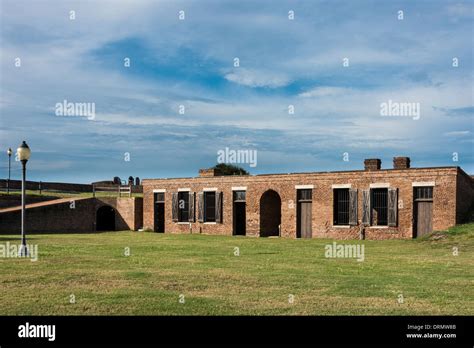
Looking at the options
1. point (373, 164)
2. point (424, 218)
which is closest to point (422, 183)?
point (424, 218)

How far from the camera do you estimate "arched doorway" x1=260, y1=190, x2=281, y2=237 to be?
118 feet

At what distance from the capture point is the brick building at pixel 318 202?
2934 cm

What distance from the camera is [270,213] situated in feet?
120

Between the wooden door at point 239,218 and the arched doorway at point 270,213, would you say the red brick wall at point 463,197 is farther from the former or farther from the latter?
the wooden door at point 239,218

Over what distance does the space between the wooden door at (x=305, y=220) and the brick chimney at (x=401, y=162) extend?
5.50 m

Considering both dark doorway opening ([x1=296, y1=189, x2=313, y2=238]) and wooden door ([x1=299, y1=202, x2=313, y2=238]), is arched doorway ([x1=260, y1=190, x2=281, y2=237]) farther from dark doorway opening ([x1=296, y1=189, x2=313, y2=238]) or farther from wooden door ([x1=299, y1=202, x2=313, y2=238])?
wooden door ([x1=299, y1=202, x2=313, y2=238])

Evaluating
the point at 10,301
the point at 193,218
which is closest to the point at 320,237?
the point at 193,218

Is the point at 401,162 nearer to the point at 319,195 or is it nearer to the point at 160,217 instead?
the point at 319,195

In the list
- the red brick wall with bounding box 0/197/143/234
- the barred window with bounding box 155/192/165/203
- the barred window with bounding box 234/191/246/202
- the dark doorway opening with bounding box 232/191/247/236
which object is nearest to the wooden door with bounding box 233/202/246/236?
the dark doorway opening with bounding box 232/191/247/236

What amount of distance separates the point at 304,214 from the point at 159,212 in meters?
12.3

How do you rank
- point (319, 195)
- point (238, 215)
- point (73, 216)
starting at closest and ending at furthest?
point (319, 195) → point (238, 215) → point (73, 216)

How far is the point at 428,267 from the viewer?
1582 centimetres
